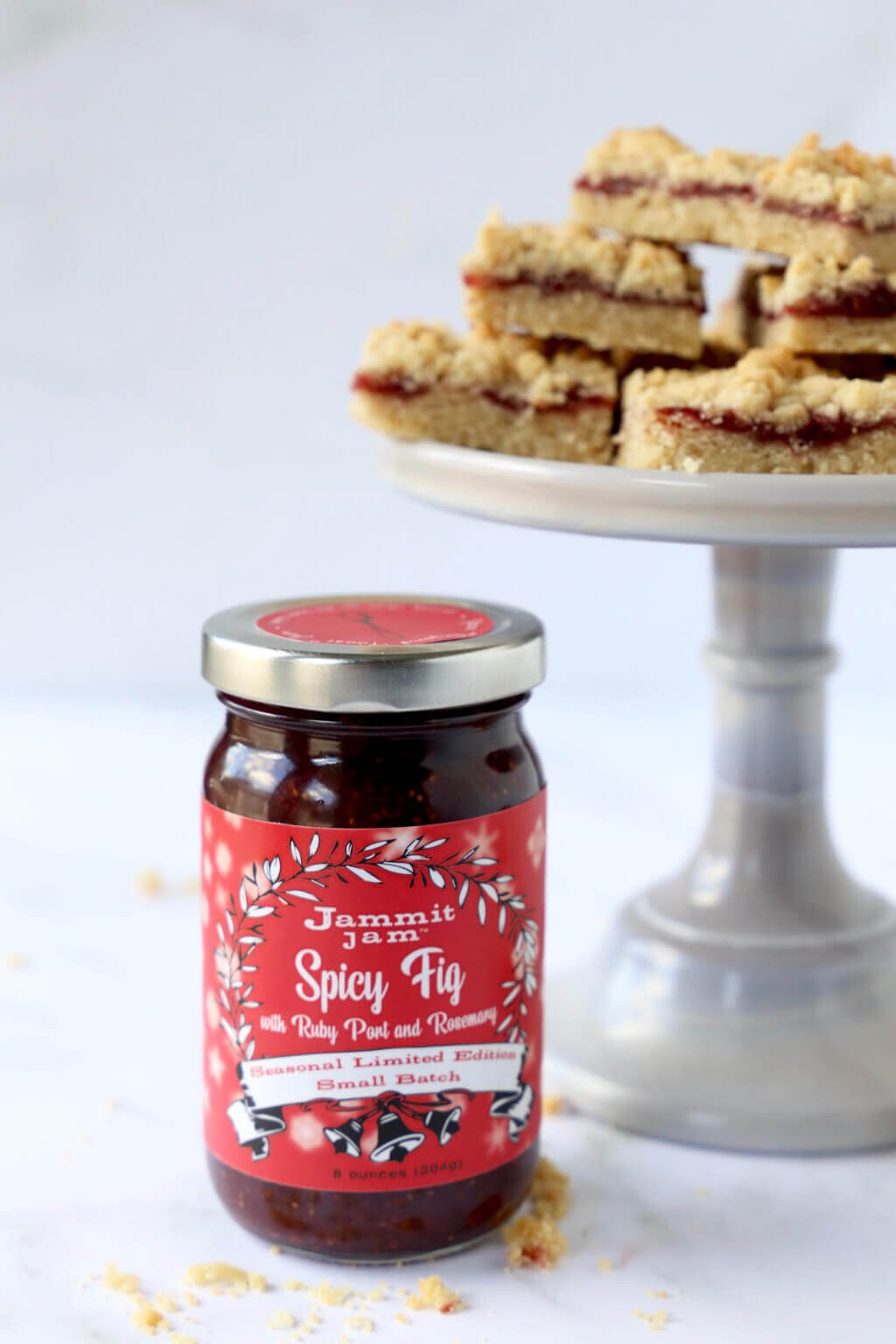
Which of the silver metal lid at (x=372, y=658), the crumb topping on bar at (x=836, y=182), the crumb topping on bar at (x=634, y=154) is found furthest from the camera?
the crumb topping on bar at (x=634, y=154)

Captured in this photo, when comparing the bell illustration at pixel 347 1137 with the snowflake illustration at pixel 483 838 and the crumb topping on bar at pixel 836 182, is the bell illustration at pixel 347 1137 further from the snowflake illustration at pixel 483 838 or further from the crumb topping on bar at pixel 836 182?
the crumb topping on bar at pixel 836 182

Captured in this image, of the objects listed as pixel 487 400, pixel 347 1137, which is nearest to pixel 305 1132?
Result: pixel 347 1137

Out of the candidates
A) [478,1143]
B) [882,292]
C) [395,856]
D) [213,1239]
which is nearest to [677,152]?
[882,292]

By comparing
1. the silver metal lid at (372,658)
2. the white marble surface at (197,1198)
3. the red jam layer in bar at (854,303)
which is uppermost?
the red jam layer in bar at (854,303)

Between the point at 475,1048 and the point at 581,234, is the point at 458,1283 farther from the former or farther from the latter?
the point at 581,234

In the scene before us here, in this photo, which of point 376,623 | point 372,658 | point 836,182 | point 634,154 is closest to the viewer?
point 372,658

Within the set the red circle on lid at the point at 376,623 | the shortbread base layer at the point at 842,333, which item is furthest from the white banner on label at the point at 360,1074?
the shortbread base layer at the point at 842,333

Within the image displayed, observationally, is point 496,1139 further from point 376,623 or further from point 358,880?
point 376,623
